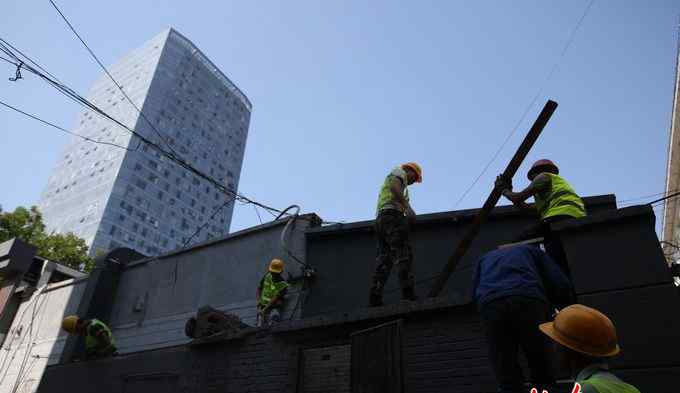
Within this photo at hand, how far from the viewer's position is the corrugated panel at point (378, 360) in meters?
3.92

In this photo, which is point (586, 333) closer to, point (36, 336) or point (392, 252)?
point (392, 252)

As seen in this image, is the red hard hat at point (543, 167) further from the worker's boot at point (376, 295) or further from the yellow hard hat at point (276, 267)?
the yellow hard hat at point (276, 267)

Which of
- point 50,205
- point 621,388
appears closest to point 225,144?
point 50,205

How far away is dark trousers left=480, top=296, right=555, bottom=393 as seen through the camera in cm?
316

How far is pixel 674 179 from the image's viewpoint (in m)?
22.4

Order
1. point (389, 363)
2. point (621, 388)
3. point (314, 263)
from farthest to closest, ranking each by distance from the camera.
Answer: point (314, 263) < point (389, 363) < point (621, 388)

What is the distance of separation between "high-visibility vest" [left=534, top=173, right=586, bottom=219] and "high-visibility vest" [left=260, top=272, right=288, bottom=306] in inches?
195

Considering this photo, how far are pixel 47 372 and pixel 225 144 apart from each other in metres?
92.2

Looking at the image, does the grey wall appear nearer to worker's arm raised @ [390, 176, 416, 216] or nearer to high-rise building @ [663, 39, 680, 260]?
worker's arm raised @ [390, 176, 416, 216]

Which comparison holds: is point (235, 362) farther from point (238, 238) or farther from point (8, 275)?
point (8, 275)

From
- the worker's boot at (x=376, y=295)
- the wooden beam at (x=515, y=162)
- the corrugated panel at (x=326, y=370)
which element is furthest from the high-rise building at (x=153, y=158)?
the wooden beam at (x=515, y=162)

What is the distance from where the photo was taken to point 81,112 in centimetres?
9356

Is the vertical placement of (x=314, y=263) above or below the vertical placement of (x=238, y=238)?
below

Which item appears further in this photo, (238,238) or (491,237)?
(238,238)
